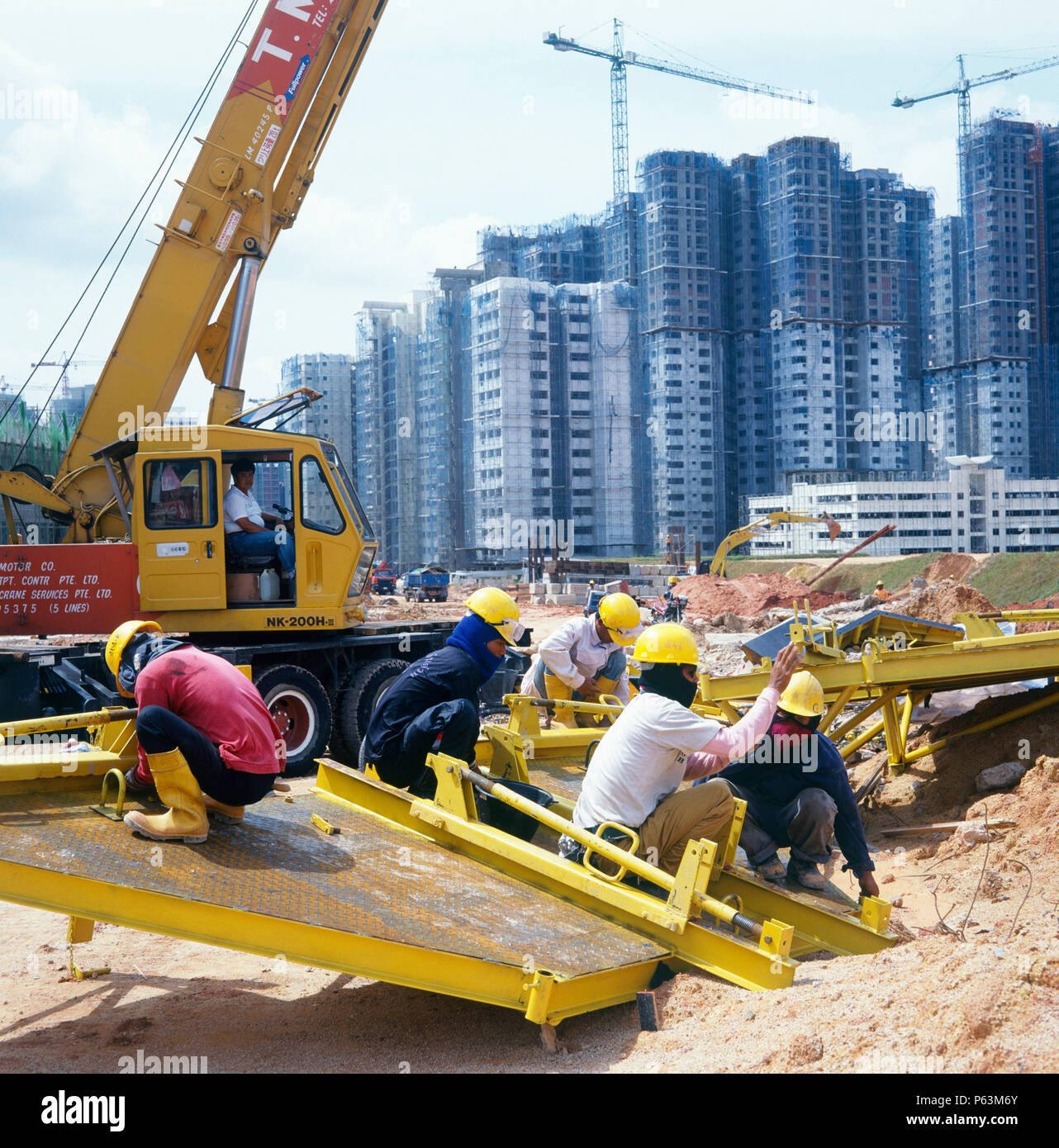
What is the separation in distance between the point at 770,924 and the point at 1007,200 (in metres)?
82.5

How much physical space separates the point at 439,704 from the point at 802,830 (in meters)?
2.05

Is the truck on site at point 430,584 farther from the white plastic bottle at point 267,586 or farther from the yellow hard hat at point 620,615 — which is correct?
the yellow hard hat at point 620,615

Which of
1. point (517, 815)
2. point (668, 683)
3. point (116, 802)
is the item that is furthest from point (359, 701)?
point (668, 683)

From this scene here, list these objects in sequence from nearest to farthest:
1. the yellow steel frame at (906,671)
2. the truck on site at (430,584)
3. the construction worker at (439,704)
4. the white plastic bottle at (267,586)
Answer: the construction worker at (439,704), the yellow steel frame at (906,671), the white plastic bottle at (267,586), the truck on site at (430,584)

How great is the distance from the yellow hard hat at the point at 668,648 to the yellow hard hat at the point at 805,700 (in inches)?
43.6

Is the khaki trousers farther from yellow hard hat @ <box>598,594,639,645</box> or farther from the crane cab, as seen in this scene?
the crane cab

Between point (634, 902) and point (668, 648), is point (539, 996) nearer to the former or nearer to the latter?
point (634, 902)

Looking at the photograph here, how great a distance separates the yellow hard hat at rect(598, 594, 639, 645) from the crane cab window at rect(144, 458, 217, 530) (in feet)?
13.3

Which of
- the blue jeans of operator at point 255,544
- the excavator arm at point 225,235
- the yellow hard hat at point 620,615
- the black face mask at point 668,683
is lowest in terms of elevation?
the black face mask at point 668,683

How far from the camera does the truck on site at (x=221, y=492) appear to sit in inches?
401

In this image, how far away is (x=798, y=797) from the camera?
19.7 feet

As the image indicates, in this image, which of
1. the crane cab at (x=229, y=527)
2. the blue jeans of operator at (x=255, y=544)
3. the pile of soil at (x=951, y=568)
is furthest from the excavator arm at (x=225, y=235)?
the pile of soil at (x=951, y=568)

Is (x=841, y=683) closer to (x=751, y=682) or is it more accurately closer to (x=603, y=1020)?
(x=751, y=682)

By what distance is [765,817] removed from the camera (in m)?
6.07
